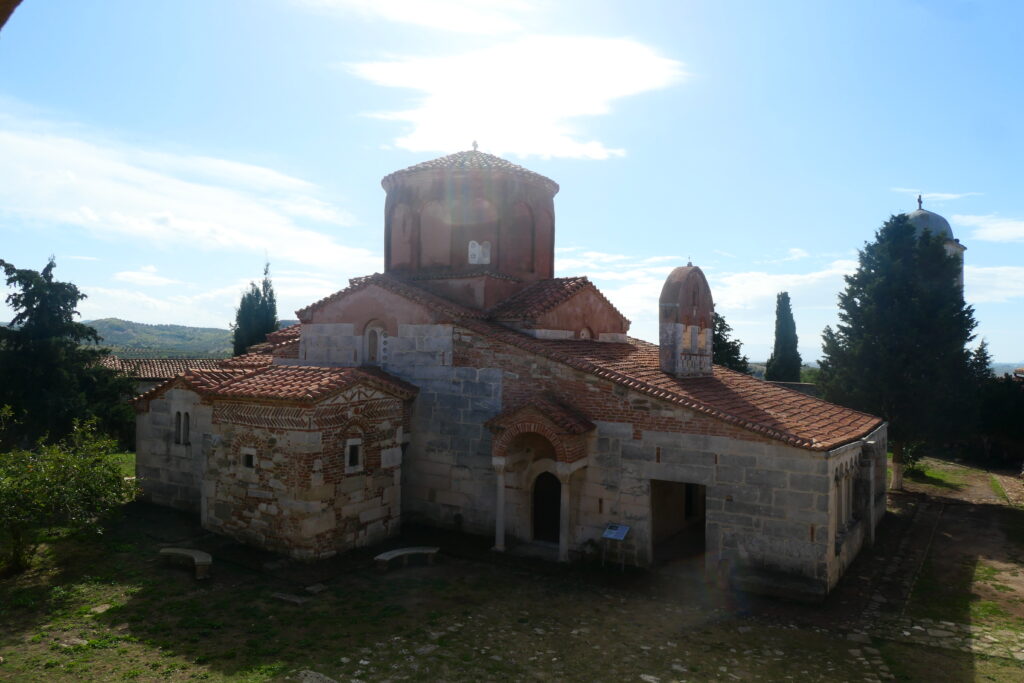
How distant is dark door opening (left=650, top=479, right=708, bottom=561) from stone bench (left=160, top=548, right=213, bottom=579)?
25.3 ft

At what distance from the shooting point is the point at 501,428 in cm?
1220

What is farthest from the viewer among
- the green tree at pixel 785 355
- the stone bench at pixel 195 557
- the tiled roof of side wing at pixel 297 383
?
the green tree at pixel 785 355

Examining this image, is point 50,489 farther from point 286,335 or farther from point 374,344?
point 286,335

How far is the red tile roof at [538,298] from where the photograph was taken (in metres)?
14.5

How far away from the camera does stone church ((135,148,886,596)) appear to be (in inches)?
425

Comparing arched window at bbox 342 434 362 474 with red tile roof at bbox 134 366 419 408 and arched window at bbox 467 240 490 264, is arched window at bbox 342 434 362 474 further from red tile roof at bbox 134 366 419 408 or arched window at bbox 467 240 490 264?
arched window at bbox 467 240 490 264

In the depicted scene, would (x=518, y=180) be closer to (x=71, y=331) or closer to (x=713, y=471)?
(x=713, y=471)

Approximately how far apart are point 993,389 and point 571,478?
24556mm

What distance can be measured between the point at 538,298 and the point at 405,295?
317 cm

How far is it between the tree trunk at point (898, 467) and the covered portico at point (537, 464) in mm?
12850

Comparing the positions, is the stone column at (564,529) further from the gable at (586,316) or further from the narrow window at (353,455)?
the gable at (586,316)

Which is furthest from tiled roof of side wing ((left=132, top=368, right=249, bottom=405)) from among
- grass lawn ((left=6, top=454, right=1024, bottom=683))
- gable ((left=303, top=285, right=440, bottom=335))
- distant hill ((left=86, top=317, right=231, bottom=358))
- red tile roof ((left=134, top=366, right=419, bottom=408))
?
distant hill ((left=86, top=317, right=231, bottom=358))

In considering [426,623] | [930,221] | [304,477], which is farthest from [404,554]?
[930,221]

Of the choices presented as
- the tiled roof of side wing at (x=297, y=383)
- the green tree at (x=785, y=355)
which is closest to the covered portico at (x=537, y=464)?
the tiled roof of side wing at (x=297, y=383)
